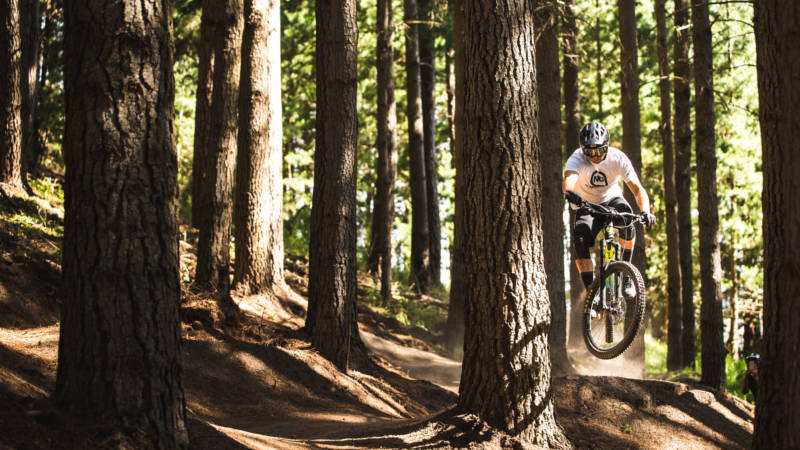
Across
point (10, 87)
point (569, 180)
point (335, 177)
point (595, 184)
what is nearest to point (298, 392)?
point (335, 177)

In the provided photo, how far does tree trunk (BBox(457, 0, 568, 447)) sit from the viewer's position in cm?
640

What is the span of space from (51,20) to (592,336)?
16953 mm

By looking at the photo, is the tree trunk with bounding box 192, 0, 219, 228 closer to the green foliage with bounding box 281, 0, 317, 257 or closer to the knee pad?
the green foliage with bounding box 281, 0, 317, 257

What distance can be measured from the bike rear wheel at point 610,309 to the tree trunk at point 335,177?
317cm

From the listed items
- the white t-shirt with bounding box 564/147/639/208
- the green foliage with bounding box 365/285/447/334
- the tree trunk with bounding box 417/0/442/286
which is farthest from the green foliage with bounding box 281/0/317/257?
the white t-shirt with bounding box 564/147/639/208

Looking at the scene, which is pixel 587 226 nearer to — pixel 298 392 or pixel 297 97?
pixel 298 392

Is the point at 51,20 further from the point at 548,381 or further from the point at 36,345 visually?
the point at 548,381

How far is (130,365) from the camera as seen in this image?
423 centimetres

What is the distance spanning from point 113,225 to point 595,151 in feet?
19.6

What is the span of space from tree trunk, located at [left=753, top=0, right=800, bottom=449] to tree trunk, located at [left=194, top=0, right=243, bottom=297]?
722 centimetres

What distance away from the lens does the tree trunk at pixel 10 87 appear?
471 inches

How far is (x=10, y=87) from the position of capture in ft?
39.6

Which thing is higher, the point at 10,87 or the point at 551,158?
the point at 10,87

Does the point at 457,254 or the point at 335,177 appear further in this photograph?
the point at 457,254
